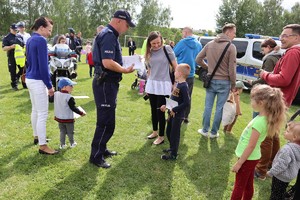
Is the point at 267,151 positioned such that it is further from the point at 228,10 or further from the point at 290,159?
the point at 228,10

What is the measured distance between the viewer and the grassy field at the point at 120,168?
3.15 meters

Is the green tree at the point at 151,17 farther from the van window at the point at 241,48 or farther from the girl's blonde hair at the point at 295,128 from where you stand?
the girl's blonde hair at the point at 295,128

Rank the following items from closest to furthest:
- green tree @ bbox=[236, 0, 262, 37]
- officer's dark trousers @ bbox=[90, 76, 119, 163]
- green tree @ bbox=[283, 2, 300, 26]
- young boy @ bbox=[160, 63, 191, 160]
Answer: officer's dark trousers @ bbox=[90, 76, 119, 163] < young boy @ bbox=[160, 63, 191, 160] < green tree @ bbox=[236, 0, 262, 37] < green tree @ bbox=[283, 2, 300, 26]

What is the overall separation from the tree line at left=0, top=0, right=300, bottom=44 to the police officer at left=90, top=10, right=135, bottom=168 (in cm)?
3672

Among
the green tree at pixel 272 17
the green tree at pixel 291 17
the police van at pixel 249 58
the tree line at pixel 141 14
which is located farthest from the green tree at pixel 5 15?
the police van at pixel 249 58

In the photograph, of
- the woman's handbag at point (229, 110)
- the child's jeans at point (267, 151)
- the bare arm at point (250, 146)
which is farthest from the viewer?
the woman's handbag at point (229, 110)

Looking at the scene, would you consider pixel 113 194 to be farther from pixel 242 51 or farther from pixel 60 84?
pixel 242 51

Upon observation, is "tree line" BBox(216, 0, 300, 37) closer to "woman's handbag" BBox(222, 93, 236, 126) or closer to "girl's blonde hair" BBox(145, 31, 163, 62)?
"woman's handbag" BBox(222, 93, 236, 126)

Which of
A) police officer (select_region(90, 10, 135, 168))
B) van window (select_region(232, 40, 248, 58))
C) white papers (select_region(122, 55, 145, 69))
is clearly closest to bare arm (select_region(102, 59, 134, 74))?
police officer (select_region(90, 10, 135, 168))

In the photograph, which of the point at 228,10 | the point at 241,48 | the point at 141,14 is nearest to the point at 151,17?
the point at 141,14

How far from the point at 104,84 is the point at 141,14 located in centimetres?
5414

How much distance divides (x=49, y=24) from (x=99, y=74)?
110 cm

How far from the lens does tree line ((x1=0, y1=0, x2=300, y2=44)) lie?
124 ft

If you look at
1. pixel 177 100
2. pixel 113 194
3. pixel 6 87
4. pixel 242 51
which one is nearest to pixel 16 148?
pixel 113 194
